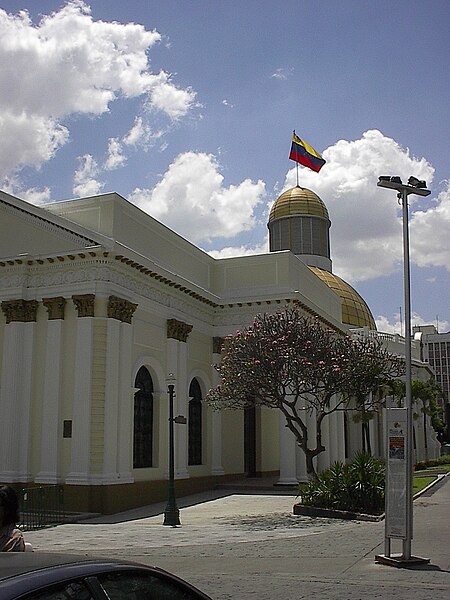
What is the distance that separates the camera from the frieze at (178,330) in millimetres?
27266

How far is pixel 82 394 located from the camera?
896 inches

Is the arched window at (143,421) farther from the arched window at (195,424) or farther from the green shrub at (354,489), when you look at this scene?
the green shrub at (354,489)

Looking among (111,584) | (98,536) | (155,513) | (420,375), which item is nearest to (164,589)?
(111,584)

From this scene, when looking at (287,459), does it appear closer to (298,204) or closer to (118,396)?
(118,396)

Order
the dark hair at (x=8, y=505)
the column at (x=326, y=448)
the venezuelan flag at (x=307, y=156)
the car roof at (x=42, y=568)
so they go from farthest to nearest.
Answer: the venezuelan flag at (x=307, y=156) < the column at (x=326, y=448) < the dark hair at (x=8, y=505) < the car roof at (x=42, y=568)

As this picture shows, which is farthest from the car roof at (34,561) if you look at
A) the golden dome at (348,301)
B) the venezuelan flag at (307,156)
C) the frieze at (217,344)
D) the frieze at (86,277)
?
the golden dome at (348,301)

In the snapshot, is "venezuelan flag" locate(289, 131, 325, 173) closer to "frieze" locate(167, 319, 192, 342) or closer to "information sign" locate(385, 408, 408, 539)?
"frieze" locate(167, 319, 192, 342)

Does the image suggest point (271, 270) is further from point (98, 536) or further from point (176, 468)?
point (98, 536)

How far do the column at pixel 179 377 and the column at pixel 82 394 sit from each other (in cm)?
476

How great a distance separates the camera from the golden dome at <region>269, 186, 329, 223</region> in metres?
52.1

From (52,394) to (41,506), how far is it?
3.43 metres

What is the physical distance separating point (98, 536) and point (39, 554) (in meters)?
14.6

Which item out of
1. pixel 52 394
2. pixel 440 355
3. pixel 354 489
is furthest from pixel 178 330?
pixel 440 355

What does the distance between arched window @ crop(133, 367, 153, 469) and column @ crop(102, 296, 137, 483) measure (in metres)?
1.52
